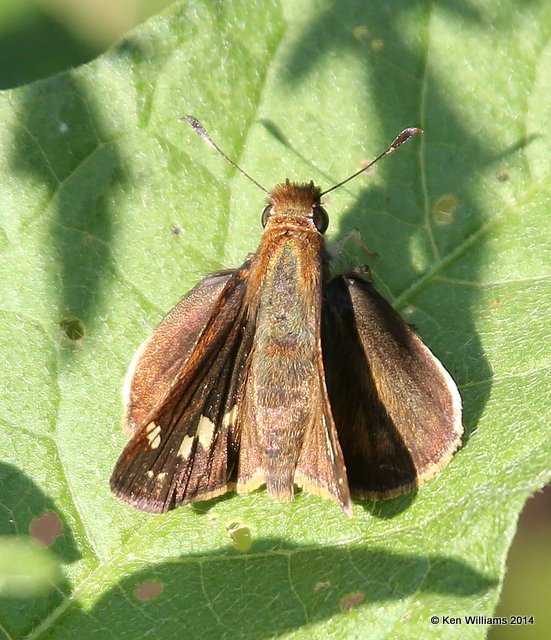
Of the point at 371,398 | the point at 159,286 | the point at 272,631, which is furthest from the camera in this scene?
the point at 159,286

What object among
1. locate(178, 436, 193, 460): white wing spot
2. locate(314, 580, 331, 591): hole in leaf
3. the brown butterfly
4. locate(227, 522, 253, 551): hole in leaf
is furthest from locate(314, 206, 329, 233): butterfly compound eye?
locate(314, 580, 331, 591): hole in leaf

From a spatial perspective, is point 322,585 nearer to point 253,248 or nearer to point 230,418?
point 230,418

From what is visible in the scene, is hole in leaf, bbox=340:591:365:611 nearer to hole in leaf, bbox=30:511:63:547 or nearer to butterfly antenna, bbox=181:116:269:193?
hole in leaf, bbox=30:511:63:547

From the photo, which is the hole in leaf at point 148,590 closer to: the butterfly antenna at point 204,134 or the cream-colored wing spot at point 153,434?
the cream-colored wing spot at point 153,434

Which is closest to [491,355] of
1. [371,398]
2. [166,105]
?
[371,398]

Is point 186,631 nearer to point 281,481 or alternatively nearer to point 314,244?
point 281,481

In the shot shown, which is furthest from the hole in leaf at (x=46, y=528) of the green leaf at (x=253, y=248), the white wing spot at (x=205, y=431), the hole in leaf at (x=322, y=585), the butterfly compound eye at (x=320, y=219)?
the butterfly compound eye at (x=320, y=219)
